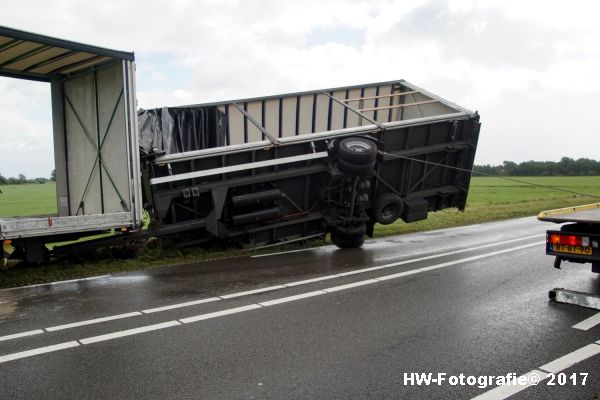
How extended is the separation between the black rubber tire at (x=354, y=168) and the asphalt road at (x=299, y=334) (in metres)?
2.01

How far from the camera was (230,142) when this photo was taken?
10750mm

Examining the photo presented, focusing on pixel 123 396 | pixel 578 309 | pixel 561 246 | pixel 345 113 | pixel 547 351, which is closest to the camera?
pixel 123 396

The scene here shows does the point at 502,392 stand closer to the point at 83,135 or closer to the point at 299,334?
the point at 299,334

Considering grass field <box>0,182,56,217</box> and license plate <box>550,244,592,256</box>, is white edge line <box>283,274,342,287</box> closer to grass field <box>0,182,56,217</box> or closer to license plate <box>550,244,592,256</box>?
license plate <box>550,244,592,256</box>

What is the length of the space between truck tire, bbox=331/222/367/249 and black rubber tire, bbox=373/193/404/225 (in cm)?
38

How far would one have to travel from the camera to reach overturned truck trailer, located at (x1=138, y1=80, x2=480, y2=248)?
28.4ft

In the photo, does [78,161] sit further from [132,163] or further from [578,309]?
[578,309]

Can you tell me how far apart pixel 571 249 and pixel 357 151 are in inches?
165

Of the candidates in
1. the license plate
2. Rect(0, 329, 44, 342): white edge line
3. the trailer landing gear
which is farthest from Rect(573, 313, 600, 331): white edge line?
Rect(0, 329, 44, 342): white edge line

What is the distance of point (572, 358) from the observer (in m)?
4.11

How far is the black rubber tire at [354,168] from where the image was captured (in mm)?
9086

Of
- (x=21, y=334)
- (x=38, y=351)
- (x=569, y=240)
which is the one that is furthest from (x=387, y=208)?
(x=38, y=351)

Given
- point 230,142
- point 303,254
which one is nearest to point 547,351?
point 303,254

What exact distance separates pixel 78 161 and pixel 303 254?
452cm
